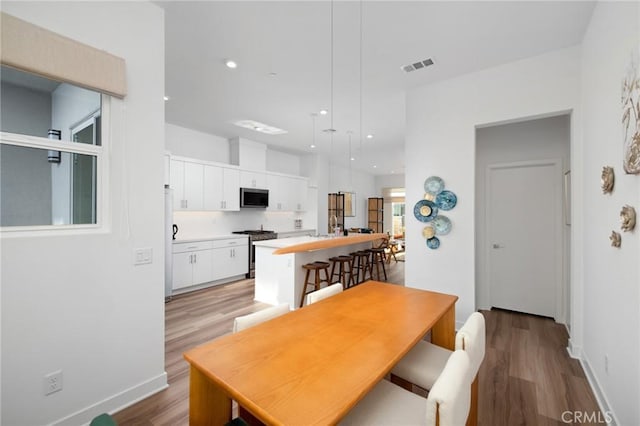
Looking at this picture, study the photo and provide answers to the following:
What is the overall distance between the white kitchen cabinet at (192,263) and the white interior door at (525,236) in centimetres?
460

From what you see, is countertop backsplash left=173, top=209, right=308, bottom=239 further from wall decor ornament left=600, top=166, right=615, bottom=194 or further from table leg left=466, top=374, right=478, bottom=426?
wall decor ornament left=600, top=166, right=615, bottom=194

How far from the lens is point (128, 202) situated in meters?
2.06

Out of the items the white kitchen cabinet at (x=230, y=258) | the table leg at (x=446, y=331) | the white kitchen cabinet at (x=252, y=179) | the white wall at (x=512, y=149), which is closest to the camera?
the table leg at (x=446, y=331)

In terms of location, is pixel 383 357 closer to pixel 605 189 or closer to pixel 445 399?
pixel 445 399

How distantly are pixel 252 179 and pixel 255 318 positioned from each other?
4913 millimetres

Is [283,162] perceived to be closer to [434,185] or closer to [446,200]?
[434,185]

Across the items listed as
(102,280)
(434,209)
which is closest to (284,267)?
(434,209)

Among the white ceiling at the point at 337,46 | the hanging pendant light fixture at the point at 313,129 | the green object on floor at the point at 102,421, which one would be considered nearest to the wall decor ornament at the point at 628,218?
the white ceiling at the point at 337,46

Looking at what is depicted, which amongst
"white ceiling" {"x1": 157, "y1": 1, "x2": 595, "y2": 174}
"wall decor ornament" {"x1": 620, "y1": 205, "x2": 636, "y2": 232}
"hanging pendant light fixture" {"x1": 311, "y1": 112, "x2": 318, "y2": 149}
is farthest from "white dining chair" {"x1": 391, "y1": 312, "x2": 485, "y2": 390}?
"hanging pendant light fixture" {"x1": 311, "y1": 112, "x2": 318, "y2": 149}

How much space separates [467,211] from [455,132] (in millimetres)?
954

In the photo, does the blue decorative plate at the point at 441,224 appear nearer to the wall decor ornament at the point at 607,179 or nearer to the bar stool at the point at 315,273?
the wall decor ornament at the point at 607,179

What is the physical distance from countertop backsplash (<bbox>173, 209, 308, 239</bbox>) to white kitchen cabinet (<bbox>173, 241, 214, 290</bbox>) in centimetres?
60

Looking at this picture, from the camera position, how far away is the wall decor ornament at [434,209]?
3.41 metres

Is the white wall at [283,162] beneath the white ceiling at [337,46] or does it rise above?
beneath
